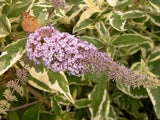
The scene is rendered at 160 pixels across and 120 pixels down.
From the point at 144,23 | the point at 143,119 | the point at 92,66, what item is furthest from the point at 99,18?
the point at 143,119

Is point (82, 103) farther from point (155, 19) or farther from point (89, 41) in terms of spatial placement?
point (155, 19)

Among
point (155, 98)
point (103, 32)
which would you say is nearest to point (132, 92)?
point (155, 98)

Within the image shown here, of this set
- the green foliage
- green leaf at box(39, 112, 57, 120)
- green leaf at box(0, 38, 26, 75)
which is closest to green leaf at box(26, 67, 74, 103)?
the green foliage

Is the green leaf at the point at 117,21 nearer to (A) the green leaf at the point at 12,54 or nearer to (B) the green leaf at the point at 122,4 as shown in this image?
(B) the green leaf at the point at 122,4

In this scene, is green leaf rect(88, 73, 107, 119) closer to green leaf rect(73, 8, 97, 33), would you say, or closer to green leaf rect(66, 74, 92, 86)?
green leaf rect(66, 74, 92, 86)

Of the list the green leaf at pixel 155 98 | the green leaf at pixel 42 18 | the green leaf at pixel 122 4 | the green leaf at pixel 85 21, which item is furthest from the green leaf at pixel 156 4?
the green leaf at pixel 42 18

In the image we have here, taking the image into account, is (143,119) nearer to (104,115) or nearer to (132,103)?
(132,103)
